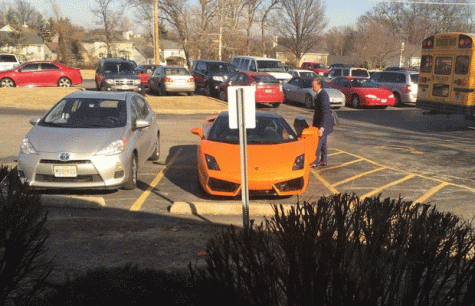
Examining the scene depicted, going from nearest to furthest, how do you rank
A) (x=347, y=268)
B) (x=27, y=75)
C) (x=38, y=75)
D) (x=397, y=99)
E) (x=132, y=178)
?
1. (x=347, y=268)
2. (x=132, y=178)
3. (x=397, y=99)
4. (x=27, y=75)
5. (x=38, y=75)

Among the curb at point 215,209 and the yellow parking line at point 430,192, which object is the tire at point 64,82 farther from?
the yellow parking line at point 430,192

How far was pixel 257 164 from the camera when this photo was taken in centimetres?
763

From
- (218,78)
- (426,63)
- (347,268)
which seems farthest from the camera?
(218,78)

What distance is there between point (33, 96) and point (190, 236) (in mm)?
18995

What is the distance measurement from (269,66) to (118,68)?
27.1 ft

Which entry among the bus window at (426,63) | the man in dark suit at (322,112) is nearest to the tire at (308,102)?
the bus window at (426,63)

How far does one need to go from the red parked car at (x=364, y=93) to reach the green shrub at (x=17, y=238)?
66.6 feet

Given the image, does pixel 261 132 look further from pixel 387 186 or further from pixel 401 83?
pixel 401 83

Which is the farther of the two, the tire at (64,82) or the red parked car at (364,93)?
the tire at (64,82)

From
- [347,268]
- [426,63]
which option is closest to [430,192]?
[347,268]

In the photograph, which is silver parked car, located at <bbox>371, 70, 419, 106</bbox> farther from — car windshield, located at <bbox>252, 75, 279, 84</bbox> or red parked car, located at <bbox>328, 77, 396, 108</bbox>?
car windshield, located at <bbox>252, 75, 279, 84</bbox>

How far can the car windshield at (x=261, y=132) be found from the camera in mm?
8391

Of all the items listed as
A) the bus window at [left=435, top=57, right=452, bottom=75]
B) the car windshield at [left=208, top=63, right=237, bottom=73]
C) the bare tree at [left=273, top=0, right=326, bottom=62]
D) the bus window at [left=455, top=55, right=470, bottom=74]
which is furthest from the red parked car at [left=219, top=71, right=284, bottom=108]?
the bare tree at [left=273, top=0, right=326, bottom=62]

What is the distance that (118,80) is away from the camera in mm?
23609
